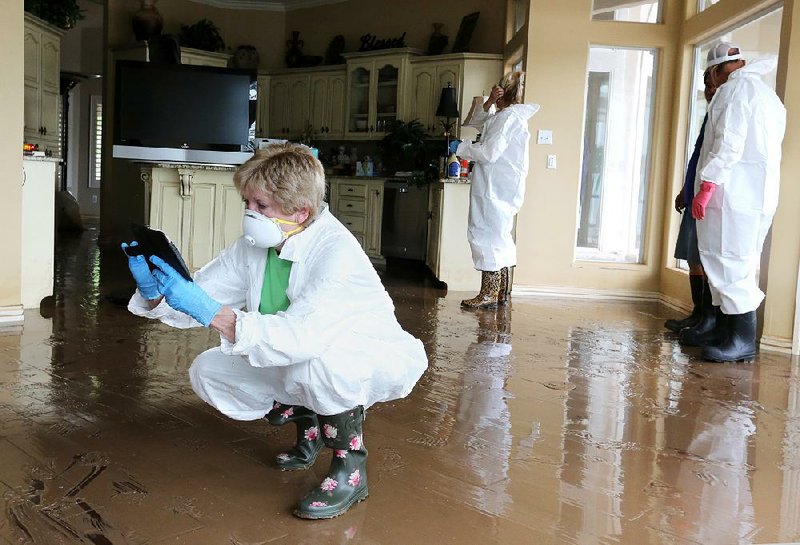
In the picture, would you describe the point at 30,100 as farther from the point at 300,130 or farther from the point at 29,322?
the point at 29,322

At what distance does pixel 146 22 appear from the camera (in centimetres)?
845

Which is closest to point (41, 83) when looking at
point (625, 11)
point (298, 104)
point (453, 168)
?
point (298, 104)

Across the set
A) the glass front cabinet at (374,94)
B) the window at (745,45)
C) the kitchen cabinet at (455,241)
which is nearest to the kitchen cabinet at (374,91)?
the glass front cabinet at (374,94)

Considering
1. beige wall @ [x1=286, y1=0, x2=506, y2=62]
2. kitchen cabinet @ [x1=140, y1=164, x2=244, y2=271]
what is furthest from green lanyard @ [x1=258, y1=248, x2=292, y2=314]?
beige wall @ [x1=286, y1=0, x2=506, y2=62]

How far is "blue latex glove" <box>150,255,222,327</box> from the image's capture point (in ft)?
5.86

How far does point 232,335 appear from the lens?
180cm

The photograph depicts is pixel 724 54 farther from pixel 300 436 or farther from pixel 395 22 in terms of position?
pixel 395 22

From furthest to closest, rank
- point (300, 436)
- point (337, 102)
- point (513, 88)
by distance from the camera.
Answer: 1. point (337, 102)
2. point (513, 88)
3. point (300, 436)

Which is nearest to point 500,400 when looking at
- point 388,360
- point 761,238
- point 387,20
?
point 388,360

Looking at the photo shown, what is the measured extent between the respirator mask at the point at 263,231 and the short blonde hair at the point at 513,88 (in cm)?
366

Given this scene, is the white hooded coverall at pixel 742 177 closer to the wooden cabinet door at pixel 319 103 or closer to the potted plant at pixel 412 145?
the potted plant at pixel 412 145

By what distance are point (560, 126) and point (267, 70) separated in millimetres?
4452

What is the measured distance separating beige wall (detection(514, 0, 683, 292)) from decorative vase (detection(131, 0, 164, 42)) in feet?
14.1

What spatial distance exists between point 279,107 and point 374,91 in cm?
145
